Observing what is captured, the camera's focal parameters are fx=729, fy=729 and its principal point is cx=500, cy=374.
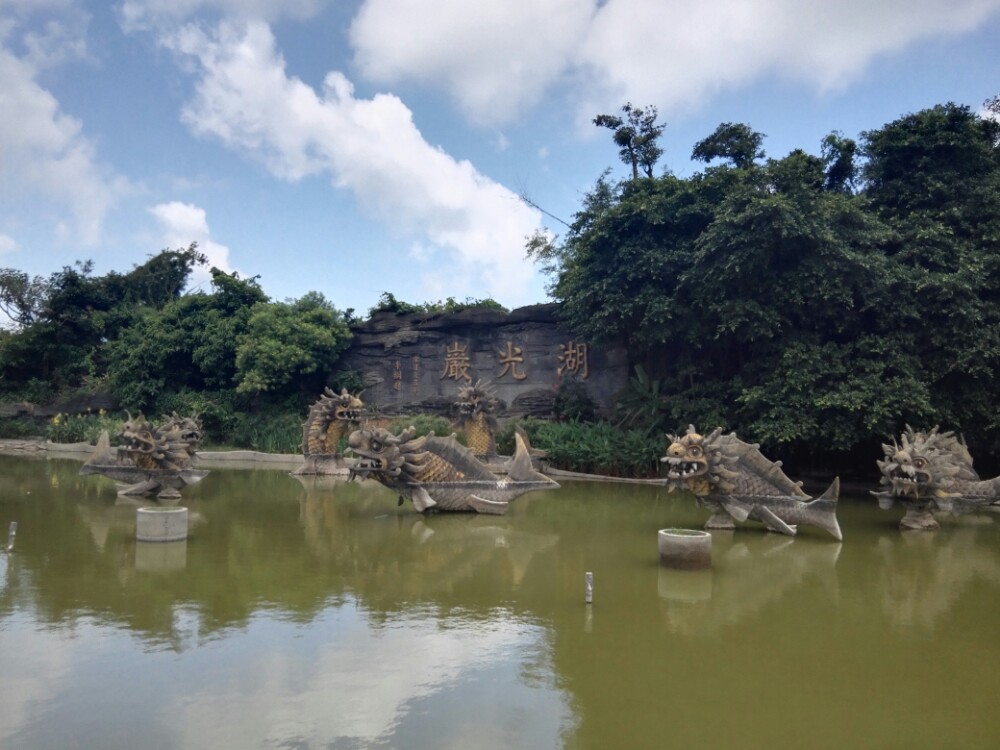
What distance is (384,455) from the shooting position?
1155 centimetres

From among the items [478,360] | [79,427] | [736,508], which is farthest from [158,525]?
[79,427]

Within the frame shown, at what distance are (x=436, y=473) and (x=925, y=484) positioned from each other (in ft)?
24.5

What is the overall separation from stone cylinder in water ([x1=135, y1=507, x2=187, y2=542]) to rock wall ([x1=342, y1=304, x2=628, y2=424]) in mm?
12632

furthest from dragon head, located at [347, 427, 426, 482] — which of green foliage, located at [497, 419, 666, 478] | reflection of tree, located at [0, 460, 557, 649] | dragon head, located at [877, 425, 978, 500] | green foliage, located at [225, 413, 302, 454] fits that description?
green foliage, located at [225, 413, 302, 454]

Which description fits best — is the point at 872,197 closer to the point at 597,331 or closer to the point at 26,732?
the point at 597,331

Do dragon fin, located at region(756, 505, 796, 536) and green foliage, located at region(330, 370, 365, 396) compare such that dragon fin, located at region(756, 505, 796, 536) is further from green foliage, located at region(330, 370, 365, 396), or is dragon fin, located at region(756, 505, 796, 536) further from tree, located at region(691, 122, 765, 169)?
green foliage, located at region(330, 370, 365, 396)

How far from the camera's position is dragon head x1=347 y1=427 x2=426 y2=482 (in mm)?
11492

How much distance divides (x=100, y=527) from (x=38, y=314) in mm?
23892

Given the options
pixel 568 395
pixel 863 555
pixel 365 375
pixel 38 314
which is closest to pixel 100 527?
pixel 863 555

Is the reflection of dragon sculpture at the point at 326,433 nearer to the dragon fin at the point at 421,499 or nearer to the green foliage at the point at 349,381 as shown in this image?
the green foliage at the point at 349,381

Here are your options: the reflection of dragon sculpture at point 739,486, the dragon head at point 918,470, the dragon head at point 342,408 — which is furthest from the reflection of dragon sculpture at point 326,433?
the dragon head at point 918,470

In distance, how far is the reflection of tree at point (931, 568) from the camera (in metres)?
7.00

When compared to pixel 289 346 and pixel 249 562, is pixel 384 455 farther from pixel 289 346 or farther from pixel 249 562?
pixel 289 346

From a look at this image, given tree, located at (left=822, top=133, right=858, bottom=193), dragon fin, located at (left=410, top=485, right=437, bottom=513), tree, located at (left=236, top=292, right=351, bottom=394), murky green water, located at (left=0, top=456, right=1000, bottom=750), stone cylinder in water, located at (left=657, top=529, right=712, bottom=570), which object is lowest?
murky green water, located at (left=0, top=456, right=1000, bottom=750)
